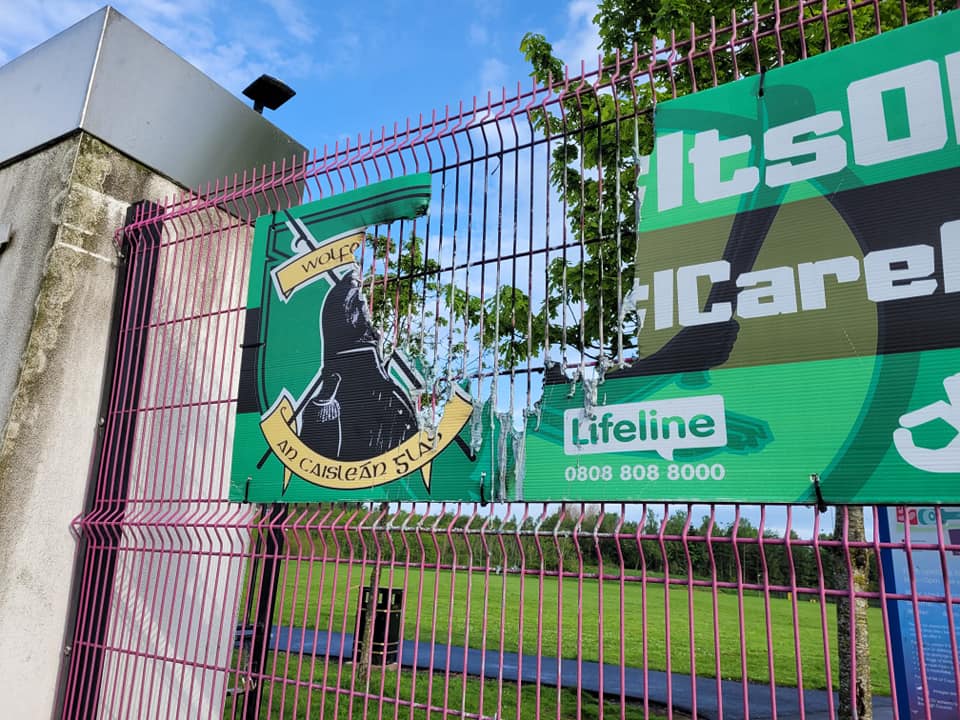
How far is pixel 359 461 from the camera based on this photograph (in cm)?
378

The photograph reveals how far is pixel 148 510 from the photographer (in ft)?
15.2

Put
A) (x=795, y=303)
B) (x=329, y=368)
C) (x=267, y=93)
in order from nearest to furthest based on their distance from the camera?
(x=795, y=303)
(x=329, y=368)
(x=267, y=93)

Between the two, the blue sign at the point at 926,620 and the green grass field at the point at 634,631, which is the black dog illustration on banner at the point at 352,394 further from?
the green grass field at the point at 634,631

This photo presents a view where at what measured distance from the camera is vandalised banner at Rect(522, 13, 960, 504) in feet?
8.58

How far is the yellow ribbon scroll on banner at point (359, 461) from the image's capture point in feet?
11.5

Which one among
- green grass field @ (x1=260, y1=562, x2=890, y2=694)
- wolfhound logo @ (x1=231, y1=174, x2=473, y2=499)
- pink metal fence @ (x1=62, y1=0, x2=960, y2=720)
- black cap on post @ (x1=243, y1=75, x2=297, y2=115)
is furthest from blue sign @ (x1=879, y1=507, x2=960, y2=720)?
black cap on post @ (x1=243, y1=75, x2=297, y2=115)

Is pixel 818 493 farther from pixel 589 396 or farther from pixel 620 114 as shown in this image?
pixel 620 114

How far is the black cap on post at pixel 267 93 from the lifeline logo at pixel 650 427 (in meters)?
4.17

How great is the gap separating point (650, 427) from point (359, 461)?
1507 mm

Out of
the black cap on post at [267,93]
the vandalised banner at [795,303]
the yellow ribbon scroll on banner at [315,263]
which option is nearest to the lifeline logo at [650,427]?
the vandalised banner at [795,303]

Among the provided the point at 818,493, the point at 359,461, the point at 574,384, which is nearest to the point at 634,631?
the point at 359,461

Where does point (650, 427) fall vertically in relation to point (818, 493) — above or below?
above

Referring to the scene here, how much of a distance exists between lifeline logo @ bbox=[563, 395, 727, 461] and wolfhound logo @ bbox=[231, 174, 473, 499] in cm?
55

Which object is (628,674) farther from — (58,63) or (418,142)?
(58,63)
